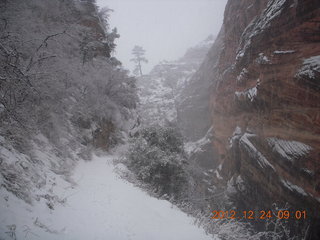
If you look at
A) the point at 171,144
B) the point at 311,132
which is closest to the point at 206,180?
the point at 171,144

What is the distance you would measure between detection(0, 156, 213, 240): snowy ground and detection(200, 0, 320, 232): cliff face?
257 inches

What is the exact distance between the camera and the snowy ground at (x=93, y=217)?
2.38 meters

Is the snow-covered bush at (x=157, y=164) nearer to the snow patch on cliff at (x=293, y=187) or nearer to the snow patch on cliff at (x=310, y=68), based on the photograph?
the snow patch on cliff at (x=293, y=187)

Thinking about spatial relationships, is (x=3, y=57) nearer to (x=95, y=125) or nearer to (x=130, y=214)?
(x=130, y=214)

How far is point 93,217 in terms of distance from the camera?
11.6 feet

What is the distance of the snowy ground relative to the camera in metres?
2.38

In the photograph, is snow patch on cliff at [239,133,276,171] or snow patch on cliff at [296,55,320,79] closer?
snow patch on cliff at [296,55,320,79]

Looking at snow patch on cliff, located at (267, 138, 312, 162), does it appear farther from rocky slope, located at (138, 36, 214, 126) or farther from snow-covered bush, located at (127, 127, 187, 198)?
rocky slope, located at (138, 36, 214, 126)

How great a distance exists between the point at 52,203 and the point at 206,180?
17055 mm

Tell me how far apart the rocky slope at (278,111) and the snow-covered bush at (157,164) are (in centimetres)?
496

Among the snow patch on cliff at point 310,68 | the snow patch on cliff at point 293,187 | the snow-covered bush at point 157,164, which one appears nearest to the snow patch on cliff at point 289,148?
the snow patch on cliff at point 293,187

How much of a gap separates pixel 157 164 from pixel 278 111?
23.9 ft
